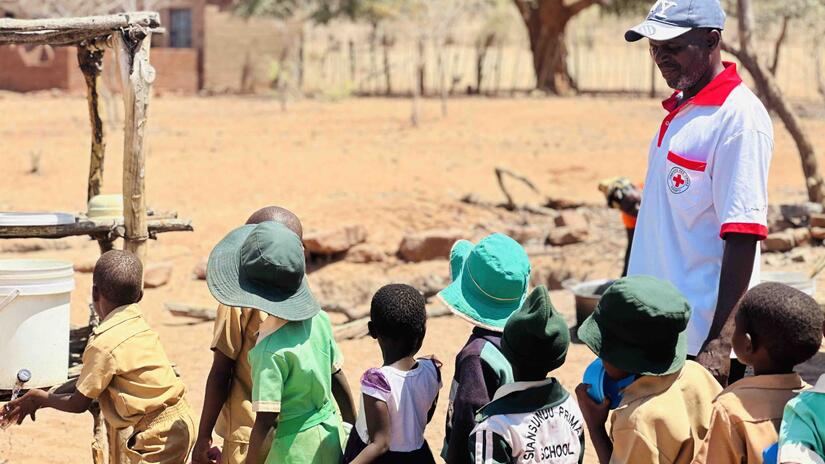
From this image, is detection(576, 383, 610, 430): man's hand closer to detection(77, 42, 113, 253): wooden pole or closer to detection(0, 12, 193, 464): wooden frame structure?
detection(0, 12, 193, 464): wooden frame structure

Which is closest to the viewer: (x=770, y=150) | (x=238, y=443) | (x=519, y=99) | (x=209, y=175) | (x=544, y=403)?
(x=544, y=403)

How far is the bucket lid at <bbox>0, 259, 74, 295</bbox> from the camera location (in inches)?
162

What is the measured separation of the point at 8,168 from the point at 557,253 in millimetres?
8169

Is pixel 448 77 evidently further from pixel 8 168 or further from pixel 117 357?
pixel 117 357

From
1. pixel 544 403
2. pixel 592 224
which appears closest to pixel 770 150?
pixel 544 403

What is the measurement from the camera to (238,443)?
3.39 meters

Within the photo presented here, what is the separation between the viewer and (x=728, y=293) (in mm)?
2955

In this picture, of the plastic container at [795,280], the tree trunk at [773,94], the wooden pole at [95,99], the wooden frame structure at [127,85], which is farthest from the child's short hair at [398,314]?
the tree trunk at [773,94]

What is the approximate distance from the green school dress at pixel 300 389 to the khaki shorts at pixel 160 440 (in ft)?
1.79

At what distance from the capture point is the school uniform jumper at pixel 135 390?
3473 mm

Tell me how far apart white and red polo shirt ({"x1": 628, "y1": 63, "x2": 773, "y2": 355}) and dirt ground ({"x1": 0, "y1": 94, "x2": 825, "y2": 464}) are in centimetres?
224

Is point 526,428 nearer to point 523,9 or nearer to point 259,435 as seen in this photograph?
point 259,435

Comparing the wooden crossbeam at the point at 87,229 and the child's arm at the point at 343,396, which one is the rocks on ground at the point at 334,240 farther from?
the child's arm at the point at 343,396

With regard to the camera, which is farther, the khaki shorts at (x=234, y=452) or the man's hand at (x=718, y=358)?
the khaki shorts at (x=234, y=452)
